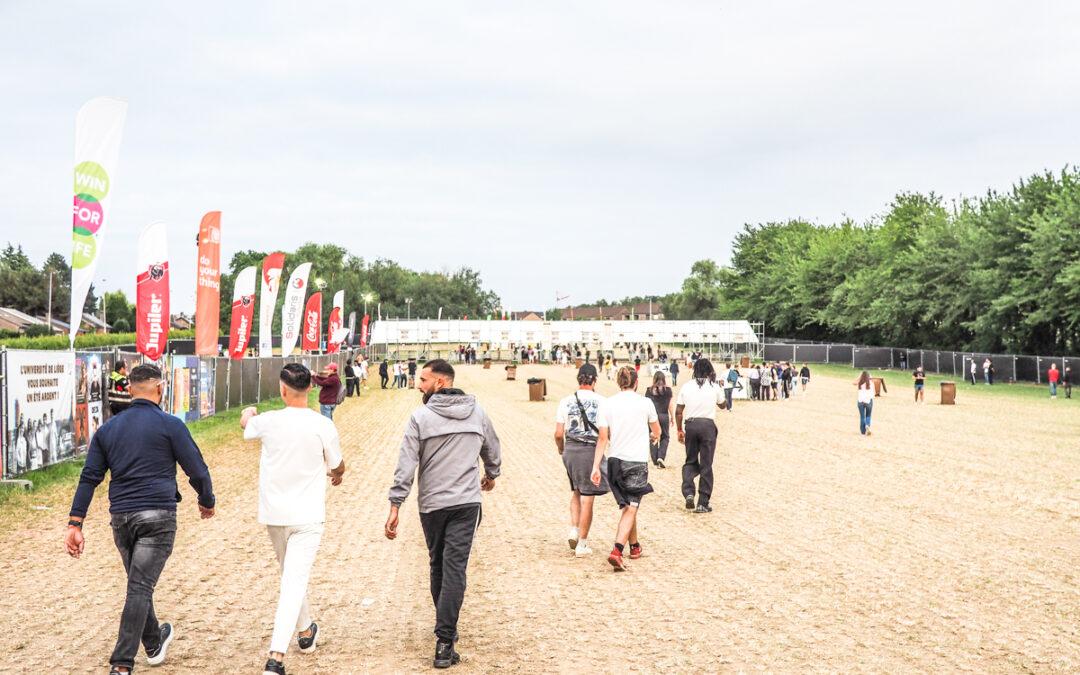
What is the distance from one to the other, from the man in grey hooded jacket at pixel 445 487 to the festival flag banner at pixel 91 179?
39.3ft

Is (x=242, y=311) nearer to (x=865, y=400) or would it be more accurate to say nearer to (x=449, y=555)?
(x=865, y=400)

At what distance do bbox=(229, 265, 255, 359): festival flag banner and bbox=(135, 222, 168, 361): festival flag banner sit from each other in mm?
7960

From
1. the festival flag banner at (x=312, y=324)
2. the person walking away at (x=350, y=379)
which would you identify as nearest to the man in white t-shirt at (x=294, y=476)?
the person walking away at (x=350, y=379)

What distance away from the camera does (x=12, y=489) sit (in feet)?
44.8

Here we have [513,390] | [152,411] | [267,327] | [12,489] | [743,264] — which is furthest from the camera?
[743,264]

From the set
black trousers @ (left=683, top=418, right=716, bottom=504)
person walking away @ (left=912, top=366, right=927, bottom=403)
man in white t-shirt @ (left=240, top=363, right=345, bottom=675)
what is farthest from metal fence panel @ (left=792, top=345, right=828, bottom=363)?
man in white t-shirt @ (left=240, top=363, right=345, bottom=675)

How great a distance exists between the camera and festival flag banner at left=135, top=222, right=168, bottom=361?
20.5 metres

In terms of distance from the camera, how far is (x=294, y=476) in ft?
18.7

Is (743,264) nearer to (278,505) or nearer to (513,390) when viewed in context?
(513,390)

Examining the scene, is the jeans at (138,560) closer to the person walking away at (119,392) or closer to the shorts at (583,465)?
the shorts at (583,465)

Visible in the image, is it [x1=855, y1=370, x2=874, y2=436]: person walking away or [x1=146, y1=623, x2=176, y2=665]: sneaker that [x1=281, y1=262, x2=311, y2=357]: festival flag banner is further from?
[x1=146, y1=623, x2=176, y2=665]: sneaker

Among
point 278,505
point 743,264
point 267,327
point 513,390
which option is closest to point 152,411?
point 278,505

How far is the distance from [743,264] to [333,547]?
364 feet

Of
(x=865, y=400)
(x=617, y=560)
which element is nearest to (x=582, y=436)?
(x=617, y=560)
